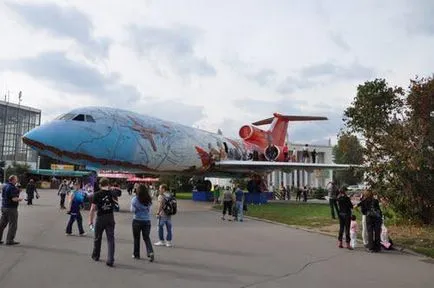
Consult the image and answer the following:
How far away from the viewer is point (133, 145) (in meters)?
23.0

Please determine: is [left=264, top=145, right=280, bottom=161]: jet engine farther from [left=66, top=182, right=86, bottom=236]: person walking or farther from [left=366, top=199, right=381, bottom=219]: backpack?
[left=66, top=182, right=86, bottom=236]: person walking

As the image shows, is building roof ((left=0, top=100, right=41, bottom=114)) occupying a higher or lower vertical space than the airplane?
higher

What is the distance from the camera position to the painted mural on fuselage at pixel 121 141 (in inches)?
813

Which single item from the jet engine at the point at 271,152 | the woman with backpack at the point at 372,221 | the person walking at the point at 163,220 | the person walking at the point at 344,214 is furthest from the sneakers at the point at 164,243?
the jet engine at the point at 271,152

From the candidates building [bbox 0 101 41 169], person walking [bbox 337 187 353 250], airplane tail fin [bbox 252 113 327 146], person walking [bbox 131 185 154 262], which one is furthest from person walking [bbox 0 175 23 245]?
building [bbox 0 101 41 169]

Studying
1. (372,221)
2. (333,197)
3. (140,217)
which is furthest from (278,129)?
(140,217)

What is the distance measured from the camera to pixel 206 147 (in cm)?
3094

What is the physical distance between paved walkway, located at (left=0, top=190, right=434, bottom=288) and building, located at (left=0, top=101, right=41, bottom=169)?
89.1 meters

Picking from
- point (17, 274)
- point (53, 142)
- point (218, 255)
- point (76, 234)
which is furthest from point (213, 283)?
point (53, 142)

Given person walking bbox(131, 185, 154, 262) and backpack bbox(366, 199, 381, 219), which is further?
backpack bbox(366, 199, 381, 219)

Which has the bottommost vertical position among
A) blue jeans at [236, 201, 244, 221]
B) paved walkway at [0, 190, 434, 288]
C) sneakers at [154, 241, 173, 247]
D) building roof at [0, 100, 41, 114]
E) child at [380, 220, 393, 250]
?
paved walkway at [0, 190, 434, 288]

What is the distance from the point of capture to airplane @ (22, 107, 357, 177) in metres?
20.5

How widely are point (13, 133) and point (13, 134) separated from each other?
0.73 feet

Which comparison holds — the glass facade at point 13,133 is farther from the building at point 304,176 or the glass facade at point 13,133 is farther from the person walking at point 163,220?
the person walking at point 163,220
